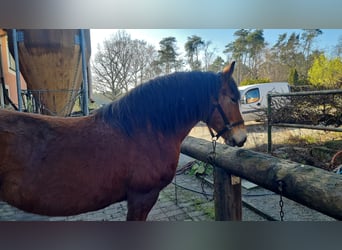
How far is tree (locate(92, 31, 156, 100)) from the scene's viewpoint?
56.3 inches

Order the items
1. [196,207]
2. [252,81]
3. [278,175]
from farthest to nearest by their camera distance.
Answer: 1. [196,207]
2. [252,81]
3. [278,175]

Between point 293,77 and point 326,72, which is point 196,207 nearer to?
point 293,77

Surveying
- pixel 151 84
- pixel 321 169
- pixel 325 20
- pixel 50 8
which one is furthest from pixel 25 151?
pixel 325 20

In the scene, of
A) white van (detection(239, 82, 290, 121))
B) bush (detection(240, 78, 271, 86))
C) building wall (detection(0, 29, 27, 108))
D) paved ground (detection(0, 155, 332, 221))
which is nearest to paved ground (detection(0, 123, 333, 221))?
paved ground (detection(0, 155, 332, 221))

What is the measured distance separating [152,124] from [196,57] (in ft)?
1.54

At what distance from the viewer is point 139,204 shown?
137 centimetres

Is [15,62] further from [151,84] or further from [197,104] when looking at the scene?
[197,104]

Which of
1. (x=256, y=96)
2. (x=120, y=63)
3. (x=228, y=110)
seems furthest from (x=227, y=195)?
(x=120, y=63)

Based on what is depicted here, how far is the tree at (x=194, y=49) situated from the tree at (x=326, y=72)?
65 centimetres

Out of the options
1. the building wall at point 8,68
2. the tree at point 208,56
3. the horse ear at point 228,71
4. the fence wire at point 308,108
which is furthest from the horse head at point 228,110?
the building wall at point 8,68

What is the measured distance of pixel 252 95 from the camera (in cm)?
146

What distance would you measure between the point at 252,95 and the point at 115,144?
0.82m

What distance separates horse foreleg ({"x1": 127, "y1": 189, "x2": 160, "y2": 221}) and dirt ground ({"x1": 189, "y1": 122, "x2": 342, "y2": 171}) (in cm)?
42

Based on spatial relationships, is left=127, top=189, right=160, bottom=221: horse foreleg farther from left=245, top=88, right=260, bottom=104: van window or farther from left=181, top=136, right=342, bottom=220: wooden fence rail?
left=245, top=88, right=260, bottom=104: van window
